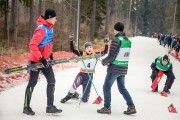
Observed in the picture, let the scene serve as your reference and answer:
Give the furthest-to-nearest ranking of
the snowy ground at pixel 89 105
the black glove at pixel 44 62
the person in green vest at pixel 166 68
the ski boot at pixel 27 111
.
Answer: the person in green vest at pixel 166 68, the snowy ground at pixel 89 105, the ski boot at pixel 27 111, the black glove at pixel 44 62

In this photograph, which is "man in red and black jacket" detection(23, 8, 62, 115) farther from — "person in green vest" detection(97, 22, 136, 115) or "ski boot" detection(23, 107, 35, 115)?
"person in green vest" detection(97, 22, 136, 115)

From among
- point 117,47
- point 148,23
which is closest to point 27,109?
point 117,47

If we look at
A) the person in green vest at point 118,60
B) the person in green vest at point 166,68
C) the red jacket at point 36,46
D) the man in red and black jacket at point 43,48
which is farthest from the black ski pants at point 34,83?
the person in green vest at point 166,68

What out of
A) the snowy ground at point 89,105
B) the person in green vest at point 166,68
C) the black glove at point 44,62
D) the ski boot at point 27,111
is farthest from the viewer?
the person in green vest at point 166,68

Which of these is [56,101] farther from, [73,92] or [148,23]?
[148,23]

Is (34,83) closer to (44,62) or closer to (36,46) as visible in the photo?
(44,62)

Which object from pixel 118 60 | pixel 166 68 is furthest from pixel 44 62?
pixel 166 68

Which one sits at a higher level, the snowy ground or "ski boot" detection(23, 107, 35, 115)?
"ski boot" detection(23, 107, 35, 115)

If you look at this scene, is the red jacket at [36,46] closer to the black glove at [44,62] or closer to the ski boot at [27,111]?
the black glove at [44,62]

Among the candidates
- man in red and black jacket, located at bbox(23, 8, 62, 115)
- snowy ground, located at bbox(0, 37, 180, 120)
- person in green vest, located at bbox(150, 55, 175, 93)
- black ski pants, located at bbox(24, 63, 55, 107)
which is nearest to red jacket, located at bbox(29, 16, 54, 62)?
man in red and black jacket, located at bbox(23, 8, 62, 115)

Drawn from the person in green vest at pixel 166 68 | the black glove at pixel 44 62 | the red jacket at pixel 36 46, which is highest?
the red jacket at pixel 36 46

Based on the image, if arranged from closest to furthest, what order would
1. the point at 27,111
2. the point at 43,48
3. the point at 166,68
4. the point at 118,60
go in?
the point at 43,48
the point at 27,111
the point at 118,60
the point at 166,68

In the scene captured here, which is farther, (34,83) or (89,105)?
(89,105)

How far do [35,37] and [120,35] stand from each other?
1785 mm
